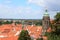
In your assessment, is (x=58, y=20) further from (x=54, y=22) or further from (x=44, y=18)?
(x=44, y=18)

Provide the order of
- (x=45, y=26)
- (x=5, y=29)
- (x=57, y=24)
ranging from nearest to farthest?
(x=57, y=24) < (x=45, y=26) < (x=5, y=29)

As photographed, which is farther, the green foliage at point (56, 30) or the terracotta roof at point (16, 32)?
the terracotta roof at point (16, 32)

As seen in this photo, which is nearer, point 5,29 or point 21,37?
point 21,37

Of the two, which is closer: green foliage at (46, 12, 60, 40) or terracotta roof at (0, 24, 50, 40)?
green foliage at (46, 12, 60, 40)

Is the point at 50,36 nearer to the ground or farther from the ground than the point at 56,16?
nearer to the ground

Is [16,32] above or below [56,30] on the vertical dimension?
below

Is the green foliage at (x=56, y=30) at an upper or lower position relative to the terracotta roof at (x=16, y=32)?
upper

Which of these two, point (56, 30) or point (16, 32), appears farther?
point (16, 32)

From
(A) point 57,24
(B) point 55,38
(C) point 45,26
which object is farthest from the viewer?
(C) point 45,26

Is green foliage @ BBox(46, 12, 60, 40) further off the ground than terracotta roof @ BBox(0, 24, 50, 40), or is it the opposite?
green foliage @ BBox(46, 12, 60, 40)

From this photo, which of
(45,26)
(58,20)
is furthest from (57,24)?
(45,26)
